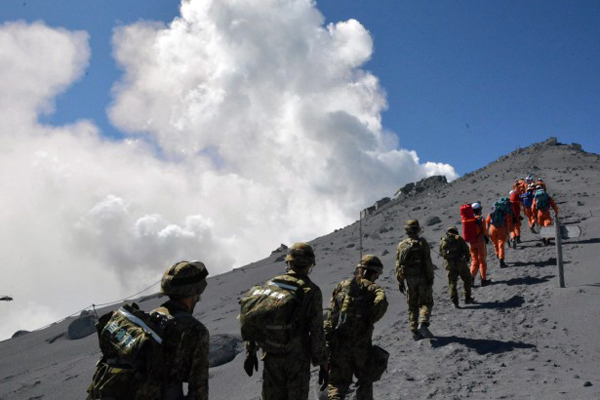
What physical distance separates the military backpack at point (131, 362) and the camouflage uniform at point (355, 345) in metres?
2.32

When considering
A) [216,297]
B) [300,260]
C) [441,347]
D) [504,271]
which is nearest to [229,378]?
[441,347]

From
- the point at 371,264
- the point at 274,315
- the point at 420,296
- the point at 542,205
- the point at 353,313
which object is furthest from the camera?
the point at 542,205

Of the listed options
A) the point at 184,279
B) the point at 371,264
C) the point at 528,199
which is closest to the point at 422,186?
the point at 528,199

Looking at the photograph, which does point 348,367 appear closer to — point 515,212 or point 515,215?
point 515,215

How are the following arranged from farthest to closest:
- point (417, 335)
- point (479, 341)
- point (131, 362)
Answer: point (417, 335)
point (479, 341)
point (131, 362)

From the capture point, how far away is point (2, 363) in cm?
1692

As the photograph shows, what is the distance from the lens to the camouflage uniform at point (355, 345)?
455 centimetres

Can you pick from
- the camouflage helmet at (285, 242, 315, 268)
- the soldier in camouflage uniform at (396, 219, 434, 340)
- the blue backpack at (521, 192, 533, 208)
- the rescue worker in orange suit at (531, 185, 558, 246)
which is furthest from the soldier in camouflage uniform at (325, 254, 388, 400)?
the blue backpack at (521, 192, 533, 208)

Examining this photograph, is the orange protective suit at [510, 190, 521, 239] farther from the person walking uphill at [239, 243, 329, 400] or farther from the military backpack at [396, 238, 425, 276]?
the person walking uphill at [239, 243, 329, 400]

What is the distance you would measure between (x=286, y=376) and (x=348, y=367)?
90 cm

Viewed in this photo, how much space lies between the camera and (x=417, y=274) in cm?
704

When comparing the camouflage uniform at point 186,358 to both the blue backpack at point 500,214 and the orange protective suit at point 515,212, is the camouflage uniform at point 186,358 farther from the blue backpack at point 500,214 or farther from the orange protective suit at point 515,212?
the orange protective suit at point 515,212

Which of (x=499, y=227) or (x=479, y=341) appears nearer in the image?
(x=479, y=341)

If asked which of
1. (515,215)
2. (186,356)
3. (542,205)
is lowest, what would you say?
(186,356)
